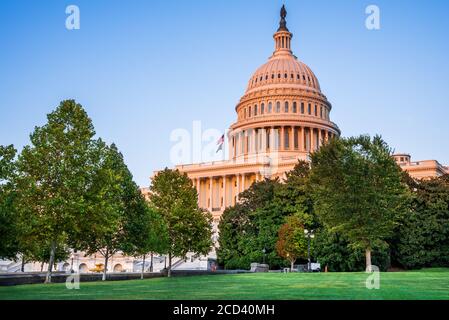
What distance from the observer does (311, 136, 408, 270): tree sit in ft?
158

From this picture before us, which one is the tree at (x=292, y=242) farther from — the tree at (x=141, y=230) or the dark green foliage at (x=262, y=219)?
the tree at (x=141, y=230)

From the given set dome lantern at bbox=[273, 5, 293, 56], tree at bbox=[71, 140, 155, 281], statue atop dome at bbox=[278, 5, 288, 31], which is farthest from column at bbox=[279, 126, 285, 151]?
tree at bbox=[71, 140, 155, 281]

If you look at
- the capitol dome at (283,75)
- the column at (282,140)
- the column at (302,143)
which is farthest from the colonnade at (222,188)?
the capitol dome at (283,75)

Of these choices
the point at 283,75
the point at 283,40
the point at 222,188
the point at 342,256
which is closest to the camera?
the point at 342,256

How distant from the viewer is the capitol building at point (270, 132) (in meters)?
114

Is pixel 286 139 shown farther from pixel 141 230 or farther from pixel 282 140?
pixel 141 230

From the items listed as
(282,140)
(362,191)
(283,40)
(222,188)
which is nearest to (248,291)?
(362,191)

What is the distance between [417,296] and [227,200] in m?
96.3

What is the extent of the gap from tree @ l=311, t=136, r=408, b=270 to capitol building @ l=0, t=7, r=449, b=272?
56403 mm

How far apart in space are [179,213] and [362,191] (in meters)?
16.6

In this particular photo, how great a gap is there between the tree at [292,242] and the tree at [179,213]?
9907 millimetres

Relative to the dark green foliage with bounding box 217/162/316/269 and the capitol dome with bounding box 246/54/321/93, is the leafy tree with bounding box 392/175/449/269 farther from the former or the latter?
the capitol dome with bounding box 246/54/321/93

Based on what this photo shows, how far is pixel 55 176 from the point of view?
118 ft
